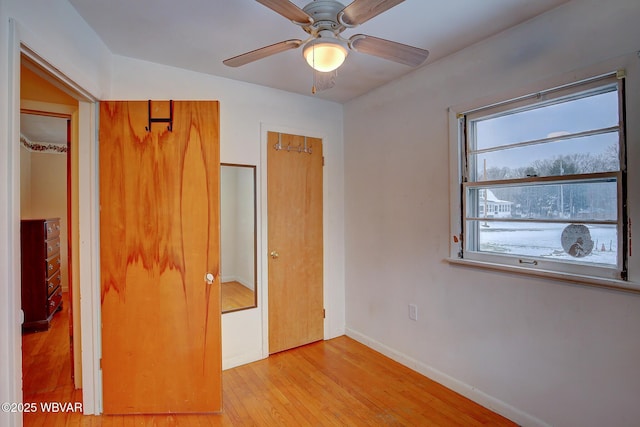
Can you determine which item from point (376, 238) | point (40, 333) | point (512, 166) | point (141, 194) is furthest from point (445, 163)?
point (40, 333)

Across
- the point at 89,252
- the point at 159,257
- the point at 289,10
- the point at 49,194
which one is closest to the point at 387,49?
the point at 289,10

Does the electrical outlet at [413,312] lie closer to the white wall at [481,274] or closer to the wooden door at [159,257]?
the white wall at [481,274]

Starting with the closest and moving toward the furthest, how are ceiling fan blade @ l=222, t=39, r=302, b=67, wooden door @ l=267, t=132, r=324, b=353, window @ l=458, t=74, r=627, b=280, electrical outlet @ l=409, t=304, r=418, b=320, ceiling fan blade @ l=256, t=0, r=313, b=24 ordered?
ceiling fan blade @ l=256, t=0, r=313, b=24 → ceiling fan blade @ l=222, t=39, r=302, b=67 → window @ l=458, t=74, r=627, b=280 → electrical outlet @ l=409, t=304, r=418, b=320 → wooden door @ l=267, t=132, r=324, b=353

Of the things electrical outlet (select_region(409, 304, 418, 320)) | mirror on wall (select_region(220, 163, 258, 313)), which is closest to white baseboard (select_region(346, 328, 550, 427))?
electrical outlet (select_region(409, 304, 418, 320))

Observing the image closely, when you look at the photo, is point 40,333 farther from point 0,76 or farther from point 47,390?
point 0,76

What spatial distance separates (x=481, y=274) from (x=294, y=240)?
1.67m

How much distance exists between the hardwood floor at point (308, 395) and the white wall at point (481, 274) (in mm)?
197

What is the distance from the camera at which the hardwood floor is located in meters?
2.08

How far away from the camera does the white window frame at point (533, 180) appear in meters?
1.62

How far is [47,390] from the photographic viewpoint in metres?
2.39

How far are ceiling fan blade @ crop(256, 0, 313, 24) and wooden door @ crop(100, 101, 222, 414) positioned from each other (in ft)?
3.42

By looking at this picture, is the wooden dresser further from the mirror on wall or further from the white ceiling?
the white ceiling

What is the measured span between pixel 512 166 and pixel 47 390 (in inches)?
145

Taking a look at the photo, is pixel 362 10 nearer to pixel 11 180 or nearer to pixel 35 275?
pixel 11 180
